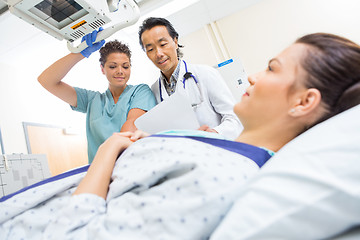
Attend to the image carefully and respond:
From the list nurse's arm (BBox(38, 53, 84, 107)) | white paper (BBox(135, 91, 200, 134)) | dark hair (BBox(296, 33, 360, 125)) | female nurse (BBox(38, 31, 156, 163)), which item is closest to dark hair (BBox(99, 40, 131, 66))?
female nurse (BBox(38, 31, 156, 163))

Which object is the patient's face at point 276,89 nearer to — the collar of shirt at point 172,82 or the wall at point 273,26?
the collar of shirt at point 172,82

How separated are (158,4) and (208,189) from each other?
3274mm

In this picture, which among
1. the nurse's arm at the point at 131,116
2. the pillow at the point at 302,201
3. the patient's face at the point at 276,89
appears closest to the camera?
the pillow at the point at 302,201

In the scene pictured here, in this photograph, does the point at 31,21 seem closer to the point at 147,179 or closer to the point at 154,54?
the point at 154,54

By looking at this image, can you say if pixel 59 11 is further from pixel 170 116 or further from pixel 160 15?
pixel 160 15

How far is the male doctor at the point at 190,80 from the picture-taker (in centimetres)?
159

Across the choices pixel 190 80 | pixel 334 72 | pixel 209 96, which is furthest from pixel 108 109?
pixel 334 72

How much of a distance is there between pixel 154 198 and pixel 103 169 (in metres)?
0.22

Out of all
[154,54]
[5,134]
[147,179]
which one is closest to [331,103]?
[147,179]

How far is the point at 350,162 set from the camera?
0.47m

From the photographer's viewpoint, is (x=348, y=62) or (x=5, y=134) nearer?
(x=348, y=62)

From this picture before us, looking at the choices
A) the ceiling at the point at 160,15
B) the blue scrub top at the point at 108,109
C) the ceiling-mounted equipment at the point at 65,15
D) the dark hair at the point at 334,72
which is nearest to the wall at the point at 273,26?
the ceiling at the point at 160,15

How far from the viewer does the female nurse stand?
5.29ft

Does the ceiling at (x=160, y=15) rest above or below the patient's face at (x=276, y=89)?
above
